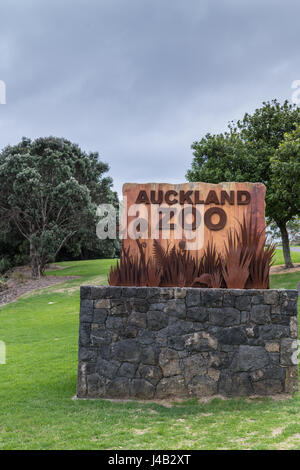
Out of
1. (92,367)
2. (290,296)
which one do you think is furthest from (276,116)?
(92,367)

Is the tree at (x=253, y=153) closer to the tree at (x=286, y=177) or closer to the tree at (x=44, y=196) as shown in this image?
the tree at (x=286, y=177)

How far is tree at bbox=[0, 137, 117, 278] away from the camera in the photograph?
2398 centimetres

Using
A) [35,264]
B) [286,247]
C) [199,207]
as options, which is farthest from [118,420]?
[35,264]

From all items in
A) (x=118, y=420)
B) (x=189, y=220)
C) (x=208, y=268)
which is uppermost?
(x=189, y=220)

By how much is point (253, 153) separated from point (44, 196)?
12.2 metres

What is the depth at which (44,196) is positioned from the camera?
2480 cm

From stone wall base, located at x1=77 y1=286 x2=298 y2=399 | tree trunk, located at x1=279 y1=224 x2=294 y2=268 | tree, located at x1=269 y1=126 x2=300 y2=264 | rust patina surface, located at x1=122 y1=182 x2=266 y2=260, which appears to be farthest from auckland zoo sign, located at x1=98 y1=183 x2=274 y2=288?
tree trunk, located at x1=279 y1=224 x2=294 y2=268

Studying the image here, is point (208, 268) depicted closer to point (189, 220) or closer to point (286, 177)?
point (189, 220)

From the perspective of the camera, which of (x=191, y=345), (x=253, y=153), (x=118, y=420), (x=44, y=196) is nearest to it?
(x=118, y=420)

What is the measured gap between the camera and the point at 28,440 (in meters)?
5.00

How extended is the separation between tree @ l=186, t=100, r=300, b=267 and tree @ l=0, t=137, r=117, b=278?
7.14 meters

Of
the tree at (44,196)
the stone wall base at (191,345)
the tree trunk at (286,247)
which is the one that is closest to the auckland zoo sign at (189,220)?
the stone wall base at (191,345)

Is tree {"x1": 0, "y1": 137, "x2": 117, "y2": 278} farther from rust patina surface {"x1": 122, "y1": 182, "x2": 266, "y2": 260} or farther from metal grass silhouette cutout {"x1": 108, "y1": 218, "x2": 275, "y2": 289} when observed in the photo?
metal grass silhouette cutout {"x1": 108, "y1": 218, "x2": 275, "y2": 289}
